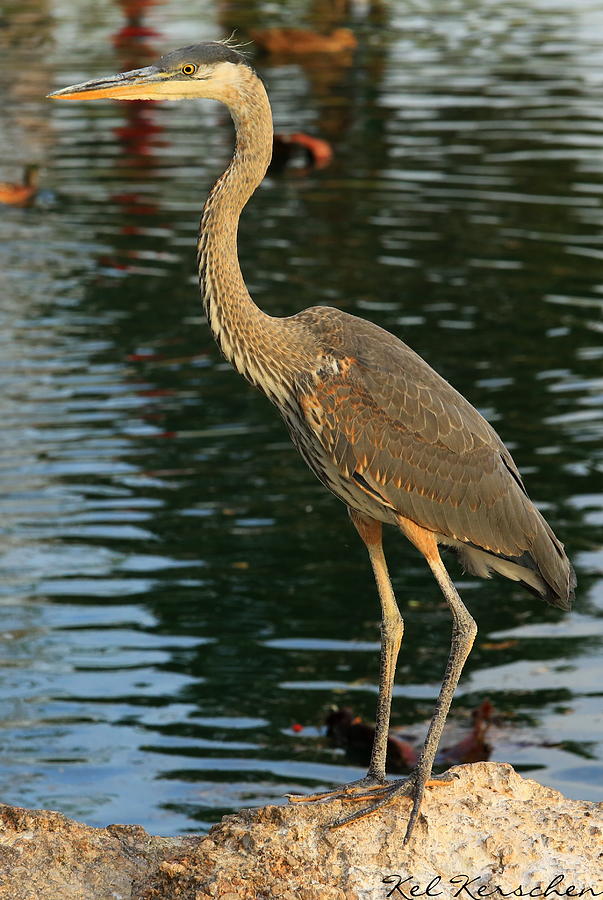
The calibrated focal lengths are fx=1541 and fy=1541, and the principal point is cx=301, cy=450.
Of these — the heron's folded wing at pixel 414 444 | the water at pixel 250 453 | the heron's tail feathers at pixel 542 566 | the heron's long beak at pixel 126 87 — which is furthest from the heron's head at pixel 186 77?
the water at pixel 250 453

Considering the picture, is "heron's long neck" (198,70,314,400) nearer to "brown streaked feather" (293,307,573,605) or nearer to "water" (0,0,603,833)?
"brown streaked feather" (293,307,573,605)

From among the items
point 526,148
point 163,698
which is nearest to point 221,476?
point 163,698

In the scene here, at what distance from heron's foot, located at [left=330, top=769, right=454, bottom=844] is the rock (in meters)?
0.03

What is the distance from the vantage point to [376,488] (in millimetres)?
6070

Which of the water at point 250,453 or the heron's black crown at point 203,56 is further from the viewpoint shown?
the water at point 250,453

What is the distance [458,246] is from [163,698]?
30.5 feet

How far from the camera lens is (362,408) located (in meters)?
6.02

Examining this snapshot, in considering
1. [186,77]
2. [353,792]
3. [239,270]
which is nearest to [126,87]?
[186,77]

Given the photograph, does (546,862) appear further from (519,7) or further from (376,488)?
(519,7)

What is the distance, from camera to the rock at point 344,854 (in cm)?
503

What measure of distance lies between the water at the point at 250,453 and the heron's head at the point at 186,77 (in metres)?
3.36

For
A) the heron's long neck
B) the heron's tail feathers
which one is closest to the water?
the heron's tail feathers

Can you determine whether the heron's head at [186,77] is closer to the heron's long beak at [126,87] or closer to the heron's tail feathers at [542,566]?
the heron's long beak at [126,87]

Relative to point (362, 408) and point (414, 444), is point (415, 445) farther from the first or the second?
point (362, 408)
